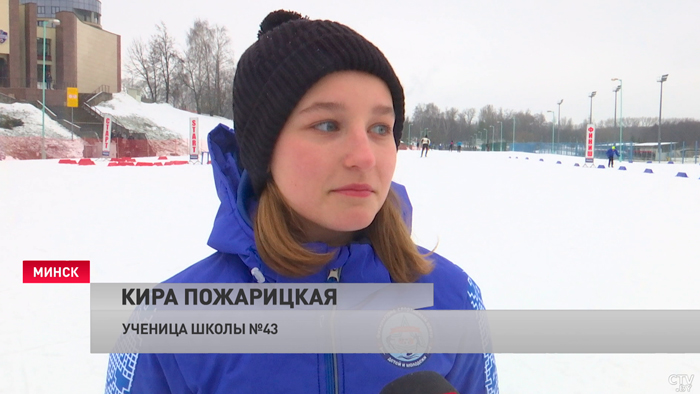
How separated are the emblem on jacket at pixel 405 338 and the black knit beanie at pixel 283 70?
49cm

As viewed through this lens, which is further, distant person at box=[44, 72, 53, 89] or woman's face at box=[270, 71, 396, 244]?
distant person at box=[44, 72, 53, 89]

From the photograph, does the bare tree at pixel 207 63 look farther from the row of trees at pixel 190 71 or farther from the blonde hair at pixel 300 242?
the blonde hair at pixel 300 242

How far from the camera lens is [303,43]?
129 cm

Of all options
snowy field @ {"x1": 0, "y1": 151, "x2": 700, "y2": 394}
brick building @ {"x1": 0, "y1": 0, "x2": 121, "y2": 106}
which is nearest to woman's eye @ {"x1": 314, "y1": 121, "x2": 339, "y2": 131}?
snowy field @ {"x1": 0, "y1": 151, "x2": 700, "y2": 394}

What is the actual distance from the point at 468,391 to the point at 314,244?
0.58m

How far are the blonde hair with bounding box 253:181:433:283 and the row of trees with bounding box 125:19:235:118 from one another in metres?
42.5

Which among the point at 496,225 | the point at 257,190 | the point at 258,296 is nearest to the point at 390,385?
the point at 258,296

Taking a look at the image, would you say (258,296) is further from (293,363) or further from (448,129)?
(448,129)

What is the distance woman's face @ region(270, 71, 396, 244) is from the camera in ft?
3.94

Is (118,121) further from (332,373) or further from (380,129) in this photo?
(332,373)

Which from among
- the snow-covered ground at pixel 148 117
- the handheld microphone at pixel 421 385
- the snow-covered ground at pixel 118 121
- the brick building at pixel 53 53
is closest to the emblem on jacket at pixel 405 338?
the handheld microphone at pixel 421 385

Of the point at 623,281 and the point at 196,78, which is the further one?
the point at 196,78

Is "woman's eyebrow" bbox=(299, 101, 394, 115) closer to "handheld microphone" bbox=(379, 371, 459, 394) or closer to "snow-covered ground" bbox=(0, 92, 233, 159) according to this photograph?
"handheld microphone" bbox=(379, 371, 459, 394)
